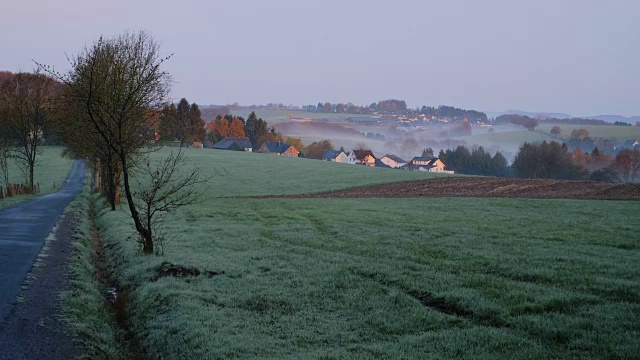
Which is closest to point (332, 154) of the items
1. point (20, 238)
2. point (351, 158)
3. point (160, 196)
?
point (351, 158)

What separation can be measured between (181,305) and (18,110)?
47999mm

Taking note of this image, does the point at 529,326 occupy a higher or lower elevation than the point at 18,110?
lower

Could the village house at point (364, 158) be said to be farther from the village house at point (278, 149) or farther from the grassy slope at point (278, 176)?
the grassy slope at point (278, 176)

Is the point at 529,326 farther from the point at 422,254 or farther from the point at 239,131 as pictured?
the point at 239,131

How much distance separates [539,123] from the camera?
167000mm

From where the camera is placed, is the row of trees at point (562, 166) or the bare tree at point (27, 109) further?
the row of trees at point (562, 166)

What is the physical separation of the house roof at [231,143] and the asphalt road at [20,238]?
303 ft

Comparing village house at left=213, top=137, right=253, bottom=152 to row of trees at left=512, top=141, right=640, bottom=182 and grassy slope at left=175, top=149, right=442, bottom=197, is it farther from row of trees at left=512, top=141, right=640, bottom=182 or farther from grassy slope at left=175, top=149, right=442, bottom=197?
row of trees at left=512, top=141, right=640, bottom=182

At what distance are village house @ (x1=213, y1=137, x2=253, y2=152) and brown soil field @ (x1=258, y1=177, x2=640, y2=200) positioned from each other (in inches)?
3405

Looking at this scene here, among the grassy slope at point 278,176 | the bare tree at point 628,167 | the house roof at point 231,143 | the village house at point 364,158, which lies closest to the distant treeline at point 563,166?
the bare tree at point 628,167

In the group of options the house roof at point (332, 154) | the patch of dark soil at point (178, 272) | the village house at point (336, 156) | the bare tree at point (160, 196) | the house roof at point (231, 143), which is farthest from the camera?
the house roof at point (332, 154)

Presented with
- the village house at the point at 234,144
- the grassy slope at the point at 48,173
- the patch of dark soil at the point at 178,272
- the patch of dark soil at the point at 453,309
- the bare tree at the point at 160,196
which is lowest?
the grassy slope at the point at 48,173

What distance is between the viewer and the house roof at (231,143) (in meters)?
135

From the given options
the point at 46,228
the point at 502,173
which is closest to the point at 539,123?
the point at 502,173
